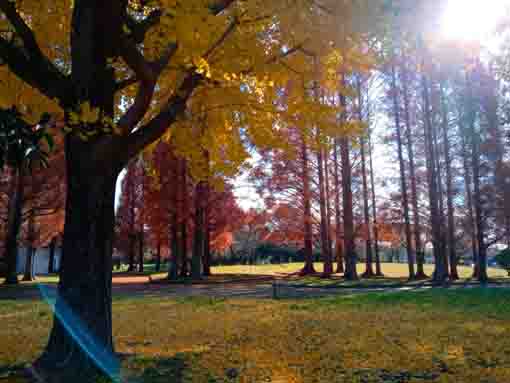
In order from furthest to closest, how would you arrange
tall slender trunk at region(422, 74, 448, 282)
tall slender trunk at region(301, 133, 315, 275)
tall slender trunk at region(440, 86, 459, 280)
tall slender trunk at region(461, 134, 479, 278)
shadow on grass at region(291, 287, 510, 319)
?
1. tall slender trunk at region(301, 133, 315, 275)
2. tall slender trunk at region(461, 134, 479, 278)
3. tall slender trunk at region(440, 86, 459, 280)
4. tall slender trunk at region(422, 74, 448, 282)
5. shadow on grass at region(291, 287, 510, 319)

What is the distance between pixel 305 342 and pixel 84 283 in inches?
121

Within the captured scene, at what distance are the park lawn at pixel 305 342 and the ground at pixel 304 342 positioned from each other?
0.04 feet

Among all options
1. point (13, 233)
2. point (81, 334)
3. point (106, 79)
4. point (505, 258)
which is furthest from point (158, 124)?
point (13, 233)

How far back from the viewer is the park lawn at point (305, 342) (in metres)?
4.28

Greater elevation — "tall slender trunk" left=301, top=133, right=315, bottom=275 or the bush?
"tall slender trunk" left=301, top=133, right=315, bottom=275

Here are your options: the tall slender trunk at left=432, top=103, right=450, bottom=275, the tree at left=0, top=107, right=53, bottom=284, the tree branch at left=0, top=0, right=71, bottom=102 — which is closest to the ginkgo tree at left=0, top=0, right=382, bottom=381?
the tree branch at left=0, top=0, right=71, bottom=102

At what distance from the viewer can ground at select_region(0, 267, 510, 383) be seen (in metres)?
4.28

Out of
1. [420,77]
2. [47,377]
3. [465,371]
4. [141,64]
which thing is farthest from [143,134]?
[420,77]

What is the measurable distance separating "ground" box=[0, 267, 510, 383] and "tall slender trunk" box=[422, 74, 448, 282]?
29.4ft

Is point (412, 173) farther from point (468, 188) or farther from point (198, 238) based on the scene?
point (198, 238)

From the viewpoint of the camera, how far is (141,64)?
13.9 feet

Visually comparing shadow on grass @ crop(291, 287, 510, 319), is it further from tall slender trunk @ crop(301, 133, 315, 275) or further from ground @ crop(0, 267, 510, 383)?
tall slender trunk @ crop(301, 133, 315, 275)

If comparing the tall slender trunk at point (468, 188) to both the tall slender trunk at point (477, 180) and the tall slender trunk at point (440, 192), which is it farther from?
the tall slender trunk at point (440, 192)

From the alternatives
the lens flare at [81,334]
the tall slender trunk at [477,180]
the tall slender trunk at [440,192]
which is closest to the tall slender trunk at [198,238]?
the tall slender trunk at [440,192]
